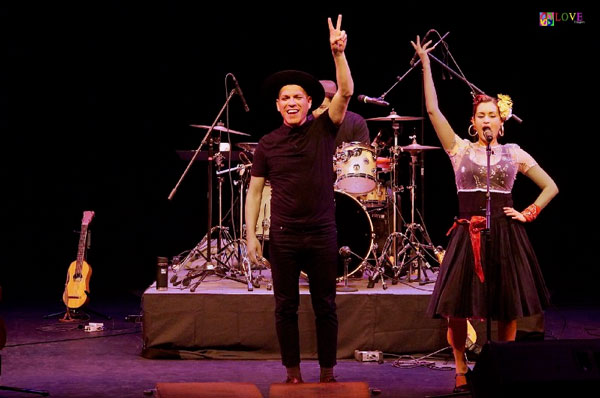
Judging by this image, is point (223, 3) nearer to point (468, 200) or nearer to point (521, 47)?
point (521, 47)

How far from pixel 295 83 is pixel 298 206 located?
72 cm

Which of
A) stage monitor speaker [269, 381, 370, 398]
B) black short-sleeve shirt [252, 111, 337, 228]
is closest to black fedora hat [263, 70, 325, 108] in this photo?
black short-sleeve shirt [252, 111, 337, 228]

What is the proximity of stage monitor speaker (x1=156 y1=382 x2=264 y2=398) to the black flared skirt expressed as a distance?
5.30 feet

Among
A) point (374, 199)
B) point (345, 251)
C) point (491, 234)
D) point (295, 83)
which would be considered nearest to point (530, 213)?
point (491, 234)

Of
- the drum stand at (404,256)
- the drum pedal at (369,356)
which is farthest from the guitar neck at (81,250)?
the drum pedal at (369,356)

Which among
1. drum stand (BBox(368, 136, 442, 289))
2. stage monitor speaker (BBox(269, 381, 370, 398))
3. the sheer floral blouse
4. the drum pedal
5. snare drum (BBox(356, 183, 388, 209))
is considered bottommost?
the drum pedal

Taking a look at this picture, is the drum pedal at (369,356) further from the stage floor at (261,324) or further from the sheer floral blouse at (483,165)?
the sheer floral blouse at (483,165)

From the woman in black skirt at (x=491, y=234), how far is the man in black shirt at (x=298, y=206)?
0.65 m

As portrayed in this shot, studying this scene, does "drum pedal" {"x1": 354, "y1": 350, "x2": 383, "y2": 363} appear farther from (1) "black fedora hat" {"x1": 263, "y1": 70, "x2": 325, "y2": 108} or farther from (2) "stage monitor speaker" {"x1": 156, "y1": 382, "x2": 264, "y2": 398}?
(2) "stage monitor speaker" {"x1": 156, "y1": 382, "x2": 264, "y2": 398}

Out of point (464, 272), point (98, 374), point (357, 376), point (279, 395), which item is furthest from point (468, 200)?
point (98, 374)

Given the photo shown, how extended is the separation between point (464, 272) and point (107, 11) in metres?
6.72

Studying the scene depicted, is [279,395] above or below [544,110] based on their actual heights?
below

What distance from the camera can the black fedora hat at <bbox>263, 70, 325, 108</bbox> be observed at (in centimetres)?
487

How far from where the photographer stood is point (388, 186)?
766cm
